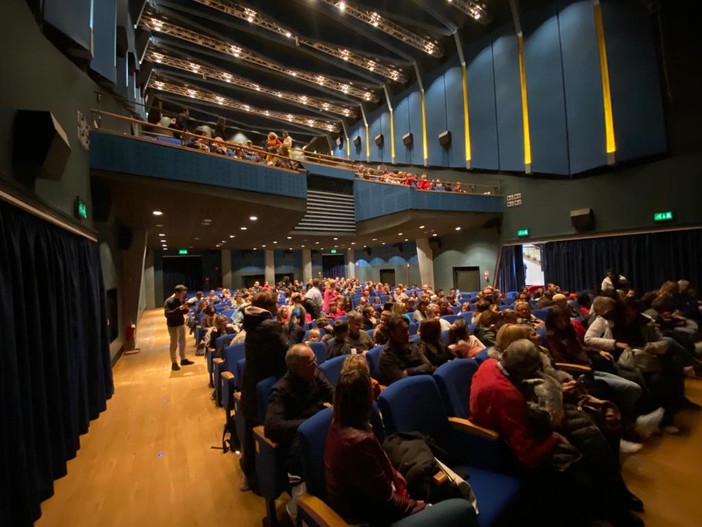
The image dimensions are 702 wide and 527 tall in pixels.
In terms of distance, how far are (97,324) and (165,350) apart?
4382 mm

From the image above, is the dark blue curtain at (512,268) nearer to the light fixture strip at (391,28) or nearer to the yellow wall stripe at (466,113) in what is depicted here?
the yellow wall stripe at (466,113)

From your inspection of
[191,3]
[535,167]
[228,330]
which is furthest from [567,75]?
[191,3]

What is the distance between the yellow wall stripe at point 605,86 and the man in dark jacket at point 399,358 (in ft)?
35.6

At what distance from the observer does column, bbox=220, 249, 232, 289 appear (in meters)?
19.5

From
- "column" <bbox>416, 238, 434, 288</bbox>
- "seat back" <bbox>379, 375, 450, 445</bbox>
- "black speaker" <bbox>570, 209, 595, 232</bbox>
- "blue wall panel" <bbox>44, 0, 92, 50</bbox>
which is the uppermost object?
"blue wall panel" <bbox>44, 0, 92, 50</bbox>

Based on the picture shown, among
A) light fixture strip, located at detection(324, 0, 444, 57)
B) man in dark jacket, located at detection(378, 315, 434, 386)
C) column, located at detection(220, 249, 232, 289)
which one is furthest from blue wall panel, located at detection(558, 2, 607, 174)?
column, located at detection(220, 249, 232, 289)

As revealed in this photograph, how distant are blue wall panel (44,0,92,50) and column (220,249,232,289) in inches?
637

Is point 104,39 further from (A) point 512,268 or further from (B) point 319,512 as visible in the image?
(A) point 512,268

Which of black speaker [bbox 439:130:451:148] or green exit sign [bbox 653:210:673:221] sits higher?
black speaker [bbox 439:130:451:148]

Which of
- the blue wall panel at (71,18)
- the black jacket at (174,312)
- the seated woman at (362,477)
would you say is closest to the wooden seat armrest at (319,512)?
the seated woman at (362,477)

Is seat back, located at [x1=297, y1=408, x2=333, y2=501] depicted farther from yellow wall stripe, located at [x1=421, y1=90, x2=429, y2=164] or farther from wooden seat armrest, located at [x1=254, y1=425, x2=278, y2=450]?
yellow wall stripe, located at [x1=421, y1=90, x2=429, y2=164]

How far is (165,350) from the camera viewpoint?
7746 mm

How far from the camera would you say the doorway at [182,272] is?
63.9ft

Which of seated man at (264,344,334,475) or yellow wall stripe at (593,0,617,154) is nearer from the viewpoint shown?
seated man at (264,344,334,475)
